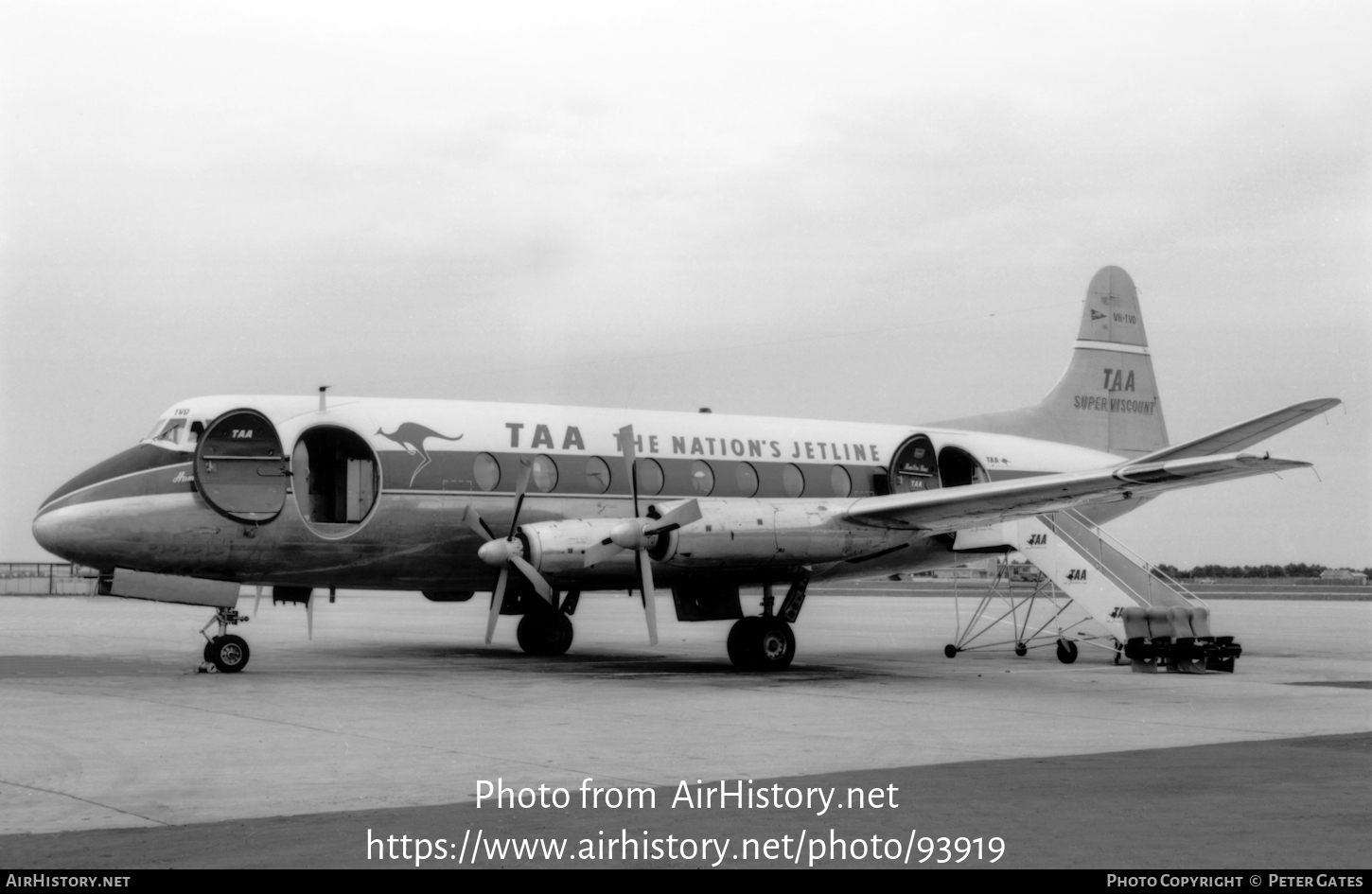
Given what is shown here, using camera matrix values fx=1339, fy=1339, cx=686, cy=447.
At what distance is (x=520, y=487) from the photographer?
19.1 meters

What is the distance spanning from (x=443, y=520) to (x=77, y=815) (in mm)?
11227

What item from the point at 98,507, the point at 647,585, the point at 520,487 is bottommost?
the point at 647,585

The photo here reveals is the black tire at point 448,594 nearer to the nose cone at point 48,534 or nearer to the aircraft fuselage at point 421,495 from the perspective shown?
the aircraft fuselage at point 421,495

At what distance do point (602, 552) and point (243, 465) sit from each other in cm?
514

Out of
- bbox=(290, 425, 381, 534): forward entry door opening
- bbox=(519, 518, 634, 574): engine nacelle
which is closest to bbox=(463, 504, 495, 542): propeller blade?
bbox=(519, 518, 634, 574): engine nacelle

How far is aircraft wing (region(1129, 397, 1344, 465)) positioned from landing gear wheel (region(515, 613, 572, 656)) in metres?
10.9

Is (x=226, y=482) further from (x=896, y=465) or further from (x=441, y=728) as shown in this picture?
(x=896, y=465)

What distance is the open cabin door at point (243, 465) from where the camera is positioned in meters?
18.1

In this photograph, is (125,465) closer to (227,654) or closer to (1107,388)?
(227,654)

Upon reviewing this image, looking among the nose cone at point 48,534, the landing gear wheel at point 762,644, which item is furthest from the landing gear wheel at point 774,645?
the nose cone at point 48,534

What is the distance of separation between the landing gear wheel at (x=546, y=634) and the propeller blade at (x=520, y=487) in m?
4.32

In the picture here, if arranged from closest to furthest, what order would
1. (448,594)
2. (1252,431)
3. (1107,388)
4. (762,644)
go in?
(1252,431)
(762,644)
(448,594)
(1107,388)

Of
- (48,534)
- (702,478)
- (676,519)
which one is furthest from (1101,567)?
(48,534)

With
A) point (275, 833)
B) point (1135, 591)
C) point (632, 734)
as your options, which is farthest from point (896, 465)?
point (275, 833)
